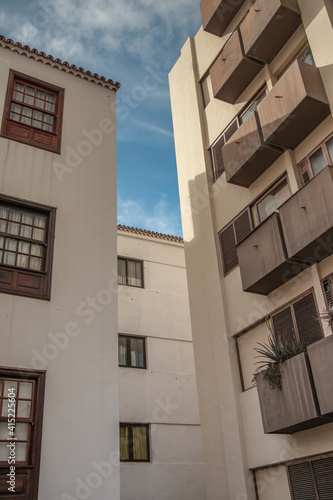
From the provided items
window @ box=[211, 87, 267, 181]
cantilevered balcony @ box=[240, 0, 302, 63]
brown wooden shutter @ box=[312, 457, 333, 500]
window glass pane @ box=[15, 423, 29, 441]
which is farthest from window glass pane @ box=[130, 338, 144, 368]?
cantilevered balcony @ box=[240, 0, 302, 63]

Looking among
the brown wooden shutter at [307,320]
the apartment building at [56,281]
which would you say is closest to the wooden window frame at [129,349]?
the brown wooden shutter at [307,320]

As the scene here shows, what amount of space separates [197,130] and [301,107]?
5.94 m

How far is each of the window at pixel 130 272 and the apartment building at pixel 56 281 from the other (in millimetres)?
8097

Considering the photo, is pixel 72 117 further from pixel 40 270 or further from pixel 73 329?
pixel 73 329

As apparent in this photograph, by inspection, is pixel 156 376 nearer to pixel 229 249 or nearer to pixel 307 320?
pixel 229 249

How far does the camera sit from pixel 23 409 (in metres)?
8.55

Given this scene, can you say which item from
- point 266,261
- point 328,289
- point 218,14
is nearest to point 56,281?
point 266,261

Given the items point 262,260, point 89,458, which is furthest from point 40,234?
point 262,260

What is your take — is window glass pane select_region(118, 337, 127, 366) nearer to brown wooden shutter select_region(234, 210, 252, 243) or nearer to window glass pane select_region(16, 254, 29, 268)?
brown wooden shutter select_region(234, 210, 252, 243)

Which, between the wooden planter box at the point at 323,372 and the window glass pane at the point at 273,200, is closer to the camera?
the wooden planter box at the point at 323,372

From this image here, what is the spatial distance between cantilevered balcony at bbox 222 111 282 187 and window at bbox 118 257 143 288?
7130 mm

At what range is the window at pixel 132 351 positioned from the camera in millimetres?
18298

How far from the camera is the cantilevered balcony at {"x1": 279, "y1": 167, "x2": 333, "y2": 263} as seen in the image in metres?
10.8

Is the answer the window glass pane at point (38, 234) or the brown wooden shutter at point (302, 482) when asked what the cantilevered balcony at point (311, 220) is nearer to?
the brown wooden shutter at point (302, 482)
